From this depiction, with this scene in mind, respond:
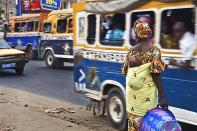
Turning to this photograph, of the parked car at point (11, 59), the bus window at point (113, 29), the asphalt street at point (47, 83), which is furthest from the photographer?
the parked car at point (11, 59)

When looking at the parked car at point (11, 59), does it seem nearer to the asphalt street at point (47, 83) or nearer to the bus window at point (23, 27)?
the asphalt street at point (47, 83)

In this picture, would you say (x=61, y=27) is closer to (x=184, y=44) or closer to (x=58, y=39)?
(x=58, y=39)

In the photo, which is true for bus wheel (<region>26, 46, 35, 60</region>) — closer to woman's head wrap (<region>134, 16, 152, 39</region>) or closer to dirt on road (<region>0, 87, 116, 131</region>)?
dirt on road (<region>0, 87, 116, 131</region>)

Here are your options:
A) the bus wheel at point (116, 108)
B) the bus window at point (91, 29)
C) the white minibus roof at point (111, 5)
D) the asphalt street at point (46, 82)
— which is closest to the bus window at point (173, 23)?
the white minibus roof at point (111, 5)

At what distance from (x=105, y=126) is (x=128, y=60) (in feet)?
11.8

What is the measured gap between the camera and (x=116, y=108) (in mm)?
8539

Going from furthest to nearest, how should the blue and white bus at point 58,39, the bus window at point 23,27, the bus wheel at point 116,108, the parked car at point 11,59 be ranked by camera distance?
the bus window at point 23,27
the blue and white bus at point 58,39
the parked car at point 11,59
the bus wheel at point 116,108

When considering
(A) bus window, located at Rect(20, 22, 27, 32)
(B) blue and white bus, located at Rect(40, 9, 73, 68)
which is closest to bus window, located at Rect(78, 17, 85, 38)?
(B) blue and white bus, located at Rect(40, 9, 73, 68)

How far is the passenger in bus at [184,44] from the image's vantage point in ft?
22.1

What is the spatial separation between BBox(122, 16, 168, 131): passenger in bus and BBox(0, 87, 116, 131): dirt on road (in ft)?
→ 9.62

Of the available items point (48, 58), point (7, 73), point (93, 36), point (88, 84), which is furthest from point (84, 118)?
point (48, 58)

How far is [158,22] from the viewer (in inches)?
289

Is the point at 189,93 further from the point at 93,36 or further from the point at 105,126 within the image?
the point at 93,36

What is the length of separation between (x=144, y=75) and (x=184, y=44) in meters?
1.94
